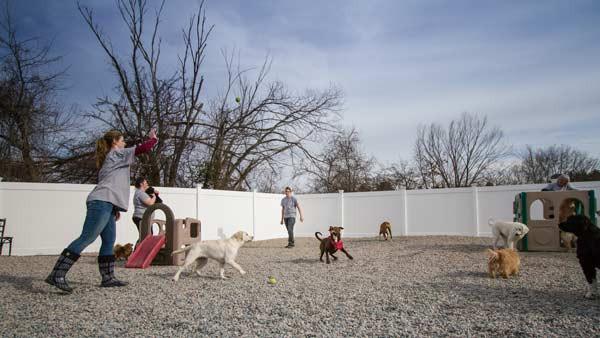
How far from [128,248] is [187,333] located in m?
6.09

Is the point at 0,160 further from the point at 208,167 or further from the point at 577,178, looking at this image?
the point at 577,178

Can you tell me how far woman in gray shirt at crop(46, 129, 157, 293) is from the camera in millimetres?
4355

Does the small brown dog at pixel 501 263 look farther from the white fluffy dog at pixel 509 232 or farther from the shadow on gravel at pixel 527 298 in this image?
the white fluffy dog at pixel 509 232

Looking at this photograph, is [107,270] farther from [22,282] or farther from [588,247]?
[588,247]

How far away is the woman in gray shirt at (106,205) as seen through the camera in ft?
14.3

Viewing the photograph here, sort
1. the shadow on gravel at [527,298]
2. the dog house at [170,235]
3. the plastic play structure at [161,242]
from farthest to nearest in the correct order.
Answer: the dog house at [170,235] → the plastic play structure at [161,242] → the shadow on gravel at [527,298]

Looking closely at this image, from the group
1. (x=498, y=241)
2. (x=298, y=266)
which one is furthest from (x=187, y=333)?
(x=498, y=241)

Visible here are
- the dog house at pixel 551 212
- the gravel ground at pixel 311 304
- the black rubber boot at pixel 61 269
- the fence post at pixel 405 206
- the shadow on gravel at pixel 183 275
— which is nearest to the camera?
the gravel ground at pixel 311 304

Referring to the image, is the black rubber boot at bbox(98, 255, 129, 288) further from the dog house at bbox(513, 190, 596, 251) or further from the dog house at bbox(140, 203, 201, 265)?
the dog house at bbox(513, 190, 596, 251)

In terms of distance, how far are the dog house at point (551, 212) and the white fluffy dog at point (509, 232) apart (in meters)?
1.21

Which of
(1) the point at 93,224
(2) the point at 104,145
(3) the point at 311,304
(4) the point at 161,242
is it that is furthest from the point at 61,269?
(4) the point at 161,242

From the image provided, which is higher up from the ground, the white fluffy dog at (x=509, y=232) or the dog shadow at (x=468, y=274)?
the white fluffy dog at (x=509, y=232)

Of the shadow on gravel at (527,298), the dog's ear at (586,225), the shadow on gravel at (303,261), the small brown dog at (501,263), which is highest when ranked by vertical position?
the dog's ear at (586,225)

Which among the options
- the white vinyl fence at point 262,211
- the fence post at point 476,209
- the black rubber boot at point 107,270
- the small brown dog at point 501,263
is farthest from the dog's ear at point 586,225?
the fence post at point 476,209
